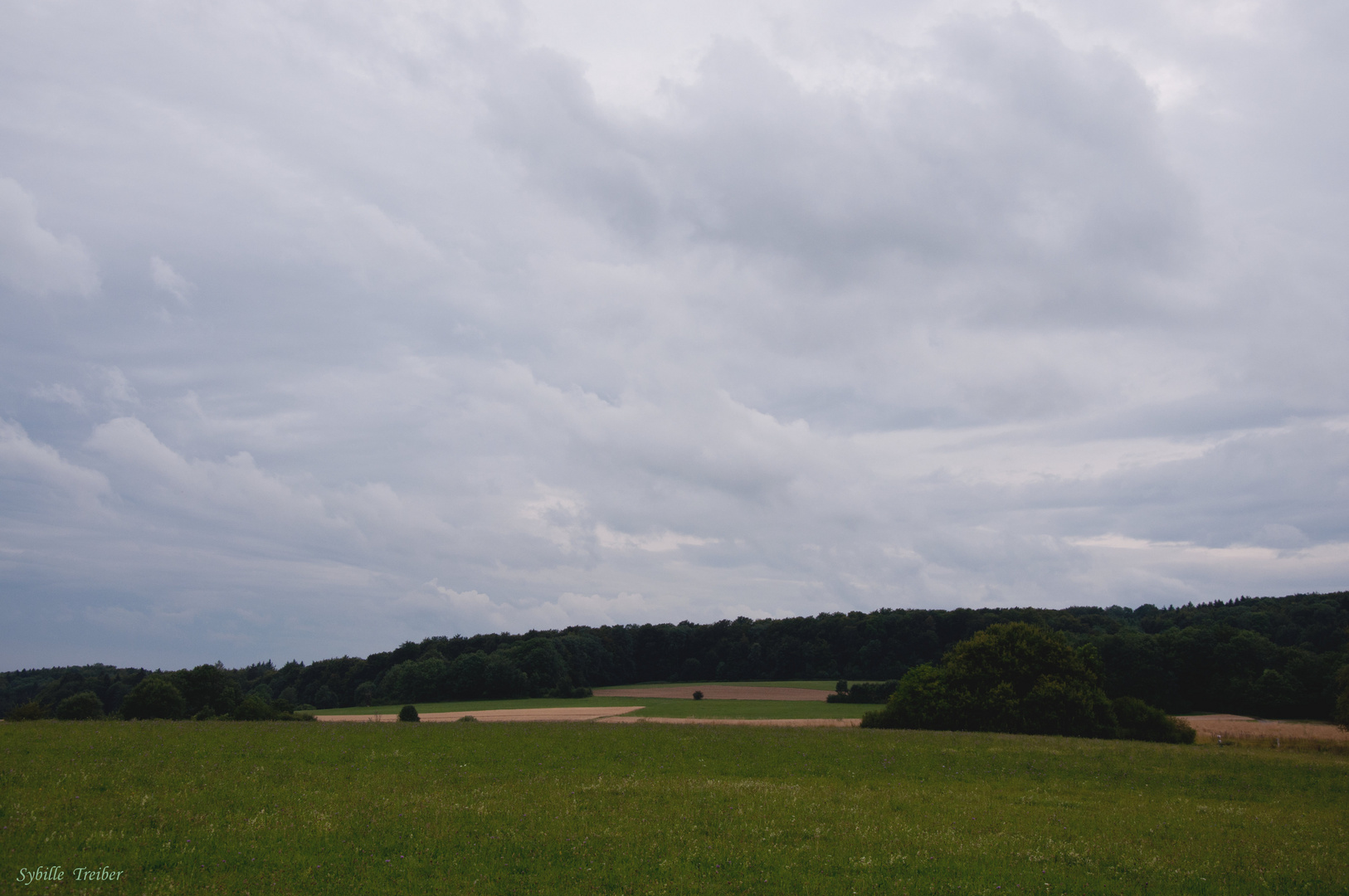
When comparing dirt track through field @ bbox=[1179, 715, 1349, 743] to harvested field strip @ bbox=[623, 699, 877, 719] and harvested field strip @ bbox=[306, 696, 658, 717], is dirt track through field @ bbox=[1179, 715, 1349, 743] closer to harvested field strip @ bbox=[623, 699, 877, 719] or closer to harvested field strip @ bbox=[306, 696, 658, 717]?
harvested field strip @ bbox=[623, 699, 877, 719]

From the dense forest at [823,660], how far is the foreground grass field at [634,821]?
56.1 meters

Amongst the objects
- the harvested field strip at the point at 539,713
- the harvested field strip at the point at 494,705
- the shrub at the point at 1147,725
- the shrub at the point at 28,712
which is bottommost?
the harvested field strip at the point at 494,705

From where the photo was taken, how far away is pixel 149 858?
42.8ft

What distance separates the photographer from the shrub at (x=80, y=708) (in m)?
51.3

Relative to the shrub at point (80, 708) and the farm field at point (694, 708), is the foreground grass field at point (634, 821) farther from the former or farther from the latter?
the farm field at point (694, 708)

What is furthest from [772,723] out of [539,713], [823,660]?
[823,660]

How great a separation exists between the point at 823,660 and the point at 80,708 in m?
118

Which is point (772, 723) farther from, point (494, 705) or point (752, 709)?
point (494, 705)

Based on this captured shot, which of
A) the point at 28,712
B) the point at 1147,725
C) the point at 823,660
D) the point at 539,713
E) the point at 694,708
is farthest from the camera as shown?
the point at 823,660

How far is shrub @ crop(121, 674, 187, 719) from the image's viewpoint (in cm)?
5716

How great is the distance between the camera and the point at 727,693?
11788cm

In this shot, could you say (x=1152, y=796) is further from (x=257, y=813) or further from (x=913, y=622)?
(x=913, y=622)

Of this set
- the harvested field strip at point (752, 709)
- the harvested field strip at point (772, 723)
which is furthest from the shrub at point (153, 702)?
the harvested field strip at point (752, 709)

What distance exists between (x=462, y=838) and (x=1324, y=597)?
153m
